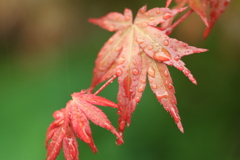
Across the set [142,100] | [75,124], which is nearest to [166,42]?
[75,124]

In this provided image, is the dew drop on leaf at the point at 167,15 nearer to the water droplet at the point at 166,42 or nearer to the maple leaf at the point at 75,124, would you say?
the water droplet at the point at 166,42

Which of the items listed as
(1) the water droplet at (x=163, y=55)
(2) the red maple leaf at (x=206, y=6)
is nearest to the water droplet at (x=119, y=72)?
(1) the water droplet at (x=163, y=55)

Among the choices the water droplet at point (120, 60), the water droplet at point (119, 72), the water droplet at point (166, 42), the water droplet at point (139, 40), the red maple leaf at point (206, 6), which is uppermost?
the red maple leaf at point (206, 6)

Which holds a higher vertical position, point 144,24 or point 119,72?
point 144,24

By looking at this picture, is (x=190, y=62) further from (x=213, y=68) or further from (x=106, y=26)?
(x=106, y=26)

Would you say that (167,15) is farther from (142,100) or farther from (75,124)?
(142,100)

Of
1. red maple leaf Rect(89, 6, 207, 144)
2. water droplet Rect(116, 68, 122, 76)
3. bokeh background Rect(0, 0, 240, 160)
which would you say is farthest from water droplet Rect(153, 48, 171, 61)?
bokeh background Rect(0, 0, 240, 160)

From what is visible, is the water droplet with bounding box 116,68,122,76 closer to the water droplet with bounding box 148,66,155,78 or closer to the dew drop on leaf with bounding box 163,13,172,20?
the water droplet with bounding box 148,66,155,78

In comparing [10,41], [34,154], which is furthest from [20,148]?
[10,41]
